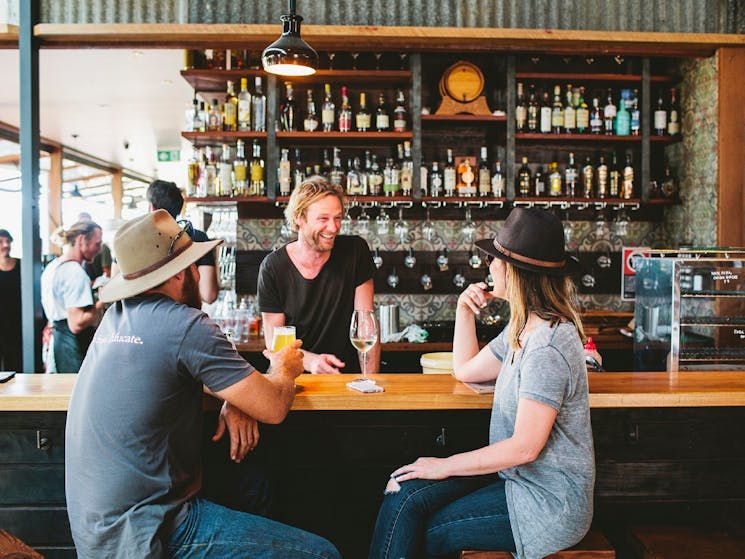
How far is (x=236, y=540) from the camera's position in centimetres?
178

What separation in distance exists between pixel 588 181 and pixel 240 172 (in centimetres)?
254

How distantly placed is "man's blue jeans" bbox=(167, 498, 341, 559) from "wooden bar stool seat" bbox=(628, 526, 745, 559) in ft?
3.29

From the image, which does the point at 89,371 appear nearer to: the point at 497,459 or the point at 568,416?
the point at 497,459

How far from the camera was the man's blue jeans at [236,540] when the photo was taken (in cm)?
177

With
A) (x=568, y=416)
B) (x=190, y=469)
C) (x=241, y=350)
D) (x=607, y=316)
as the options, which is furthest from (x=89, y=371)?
(x=607, y=316)

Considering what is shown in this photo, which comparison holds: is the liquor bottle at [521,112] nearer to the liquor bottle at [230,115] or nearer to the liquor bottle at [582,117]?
the liquor bottle at [582,117]

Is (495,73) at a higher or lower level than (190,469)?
higher

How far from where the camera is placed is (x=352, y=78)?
4.98 metres

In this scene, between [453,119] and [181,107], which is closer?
[453,119]

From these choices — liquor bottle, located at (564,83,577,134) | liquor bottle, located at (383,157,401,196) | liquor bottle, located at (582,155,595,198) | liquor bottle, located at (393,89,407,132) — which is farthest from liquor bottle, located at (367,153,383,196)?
liquor bottle, located at (582,155,595,198)

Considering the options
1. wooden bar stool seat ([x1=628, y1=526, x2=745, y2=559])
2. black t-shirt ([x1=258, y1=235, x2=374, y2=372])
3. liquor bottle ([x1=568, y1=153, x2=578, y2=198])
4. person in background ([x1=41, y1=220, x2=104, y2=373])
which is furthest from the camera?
liquor bottle ([x1=568, y1=153, x2=578, y2=198])

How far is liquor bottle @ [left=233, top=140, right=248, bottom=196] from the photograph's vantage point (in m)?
4.99

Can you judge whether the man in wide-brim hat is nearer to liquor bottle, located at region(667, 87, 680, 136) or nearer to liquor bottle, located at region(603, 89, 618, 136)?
liquor bottle, located at region(603, 89, 618, 136)

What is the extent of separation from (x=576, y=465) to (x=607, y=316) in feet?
11.3
